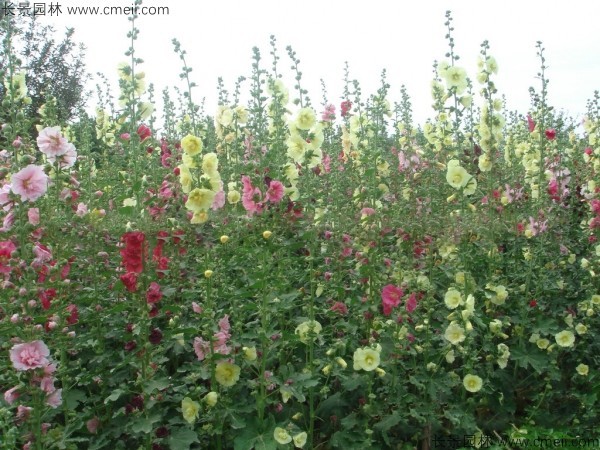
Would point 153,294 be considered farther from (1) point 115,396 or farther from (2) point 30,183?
(2) point 30,183

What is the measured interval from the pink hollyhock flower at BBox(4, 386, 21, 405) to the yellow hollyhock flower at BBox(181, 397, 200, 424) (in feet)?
2.23

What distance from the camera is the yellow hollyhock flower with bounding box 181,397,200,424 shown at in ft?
9.05

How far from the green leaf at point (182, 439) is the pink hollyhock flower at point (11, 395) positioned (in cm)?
67

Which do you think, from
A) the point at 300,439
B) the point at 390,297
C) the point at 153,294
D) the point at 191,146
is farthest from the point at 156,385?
the point at 390,297

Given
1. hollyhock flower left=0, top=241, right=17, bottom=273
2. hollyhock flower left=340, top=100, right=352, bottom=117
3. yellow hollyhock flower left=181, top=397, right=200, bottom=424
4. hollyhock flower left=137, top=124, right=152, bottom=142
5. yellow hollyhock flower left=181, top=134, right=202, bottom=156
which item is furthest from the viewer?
hollyhock flower left=340, top=100, right=352, bottom=117

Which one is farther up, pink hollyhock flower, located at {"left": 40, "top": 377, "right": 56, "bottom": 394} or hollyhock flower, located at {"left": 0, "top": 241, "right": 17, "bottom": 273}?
hollyhock flower, located at {"left": 0, "top": 241, "right": 17, "bottom": 273}

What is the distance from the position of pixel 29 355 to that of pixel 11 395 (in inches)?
6.8

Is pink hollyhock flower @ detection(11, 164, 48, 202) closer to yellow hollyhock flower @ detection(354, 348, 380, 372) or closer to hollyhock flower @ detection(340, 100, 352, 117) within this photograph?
yellow hollyhock flower @ detection(354, 348, 380, 372)

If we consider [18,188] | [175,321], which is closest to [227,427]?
[175,321]

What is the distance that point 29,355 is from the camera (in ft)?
7.80

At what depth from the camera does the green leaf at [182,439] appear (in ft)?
8.86

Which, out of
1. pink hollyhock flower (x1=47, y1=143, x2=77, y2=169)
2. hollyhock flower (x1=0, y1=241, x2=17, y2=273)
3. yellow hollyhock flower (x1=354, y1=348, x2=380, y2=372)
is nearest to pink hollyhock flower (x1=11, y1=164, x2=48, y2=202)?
hollyhock flower (x1=0, y1=241, x2=17, y2=273)

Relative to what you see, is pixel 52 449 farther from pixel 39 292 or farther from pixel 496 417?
pixel 496 417

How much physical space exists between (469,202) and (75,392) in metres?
2.45
